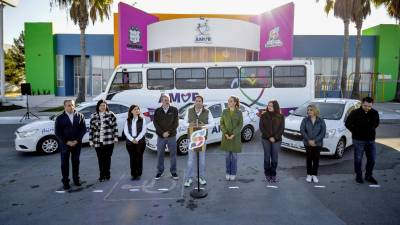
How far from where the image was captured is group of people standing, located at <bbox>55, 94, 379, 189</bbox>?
5996mm

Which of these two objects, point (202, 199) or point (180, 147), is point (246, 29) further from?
point (202, 199)

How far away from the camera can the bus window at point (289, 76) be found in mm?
12969

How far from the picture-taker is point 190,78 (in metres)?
13.4

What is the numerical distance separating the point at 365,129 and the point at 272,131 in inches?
77.0

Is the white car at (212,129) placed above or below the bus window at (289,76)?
below

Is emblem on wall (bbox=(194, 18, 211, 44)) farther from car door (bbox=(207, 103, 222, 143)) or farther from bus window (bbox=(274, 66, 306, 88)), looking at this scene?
car door (bbox=(207, 103, 222, 143))

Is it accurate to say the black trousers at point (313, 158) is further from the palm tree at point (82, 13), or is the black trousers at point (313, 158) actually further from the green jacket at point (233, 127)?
the palm tree at point (82, 13)

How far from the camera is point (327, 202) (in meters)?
5.22

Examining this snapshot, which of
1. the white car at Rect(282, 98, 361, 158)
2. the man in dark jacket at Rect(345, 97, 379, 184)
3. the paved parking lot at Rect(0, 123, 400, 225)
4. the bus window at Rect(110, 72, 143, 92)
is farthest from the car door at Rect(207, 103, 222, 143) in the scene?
the bus window at Rect(110, 72, 143, 92)

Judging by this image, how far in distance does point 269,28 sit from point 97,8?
559 inches

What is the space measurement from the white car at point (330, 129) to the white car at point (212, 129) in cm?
168

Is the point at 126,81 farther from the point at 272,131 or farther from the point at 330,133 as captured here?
the point at 330,133

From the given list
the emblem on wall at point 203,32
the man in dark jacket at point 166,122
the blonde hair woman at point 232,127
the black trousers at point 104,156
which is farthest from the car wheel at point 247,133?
the emblem on wall at point 203,32

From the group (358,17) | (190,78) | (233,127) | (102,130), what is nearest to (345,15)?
(358,17)
